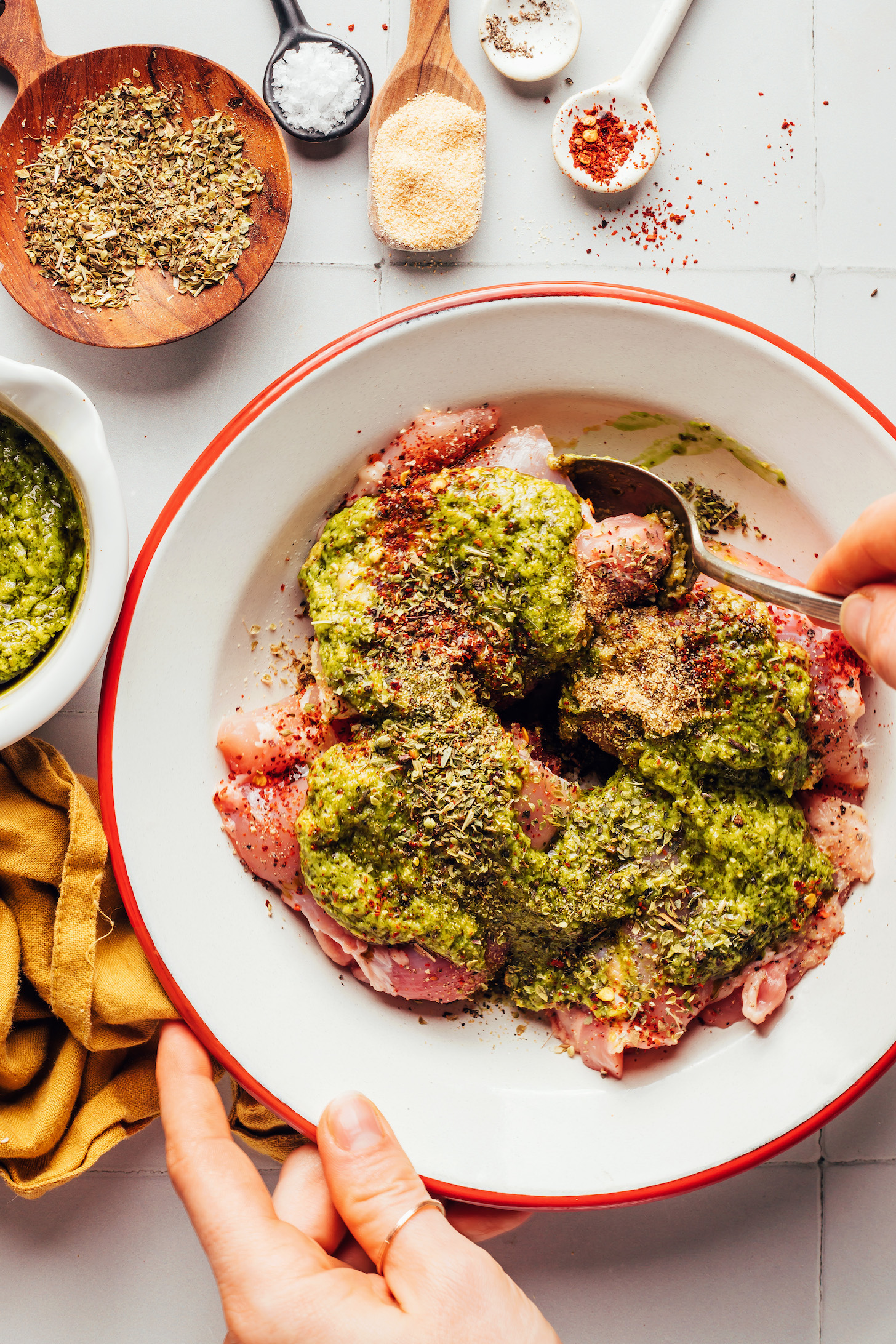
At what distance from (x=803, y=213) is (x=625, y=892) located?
5.16 ft

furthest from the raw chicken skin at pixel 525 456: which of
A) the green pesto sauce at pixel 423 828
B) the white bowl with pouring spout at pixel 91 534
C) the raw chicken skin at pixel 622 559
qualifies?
the white bowl with pouring spout at pixel 91 534

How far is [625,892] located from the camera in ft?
5.48

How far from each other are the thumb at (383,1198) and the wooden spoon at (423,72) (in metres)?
1.79

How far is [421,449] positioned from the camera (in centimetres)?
178

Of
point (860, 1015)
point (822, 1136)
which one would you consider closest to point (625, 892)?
point (860, 1015)

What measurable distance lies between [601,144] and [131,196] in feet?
3.33

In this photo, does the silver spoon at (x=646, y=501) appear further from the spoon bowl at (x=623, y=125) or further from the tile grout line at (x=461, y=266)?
the spoon bowl at (x=623, y=125)

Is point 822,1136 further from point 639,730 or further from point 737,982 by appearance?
point 639,730

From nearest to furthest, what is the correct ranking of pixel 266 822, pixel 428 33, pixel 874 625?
pixel 874 625
pixel 266 822
pixel 428 33

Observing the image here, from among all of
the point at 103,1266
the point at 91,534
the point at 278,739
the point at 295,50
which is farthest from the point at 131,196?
the point at 103,1266

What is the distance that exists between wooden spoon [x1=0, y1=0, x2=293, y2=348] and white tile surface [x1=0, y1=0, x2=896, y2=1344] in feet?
0.37

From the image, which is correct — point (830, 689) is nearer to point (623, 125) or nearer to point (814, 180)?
point (814, 180)

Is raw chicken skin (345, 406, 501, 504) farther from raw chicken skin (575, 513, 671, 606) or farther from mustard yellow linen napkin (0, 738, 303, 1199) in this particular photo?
mustard yellow linen napkin (0, 738, 303, 1199)

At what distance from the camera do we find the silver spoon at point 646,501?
65.2 inches
